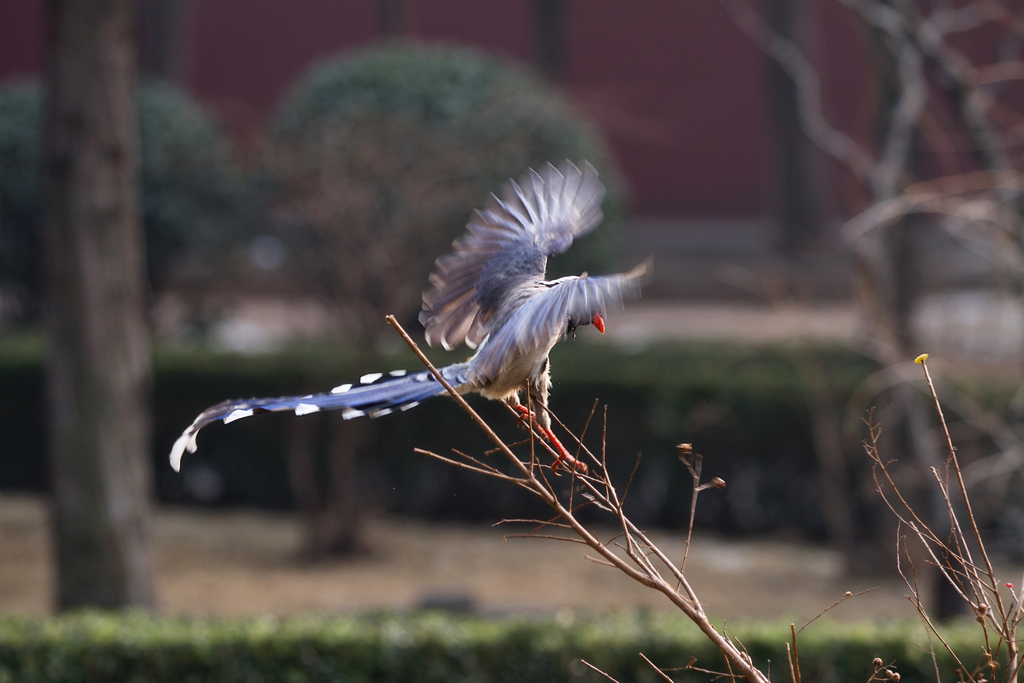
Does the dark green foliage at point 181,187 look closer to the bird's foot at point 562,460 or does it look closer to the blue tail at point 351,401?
the blue tail at point 351,401

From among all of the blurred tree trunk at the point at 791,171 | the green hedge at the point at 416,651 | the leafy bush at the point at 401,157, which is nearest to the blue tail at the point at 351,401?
the green hedge at the point at 416,651

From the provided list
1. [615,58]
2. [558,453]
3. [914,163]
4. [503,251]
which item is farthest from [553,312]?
[615,58]

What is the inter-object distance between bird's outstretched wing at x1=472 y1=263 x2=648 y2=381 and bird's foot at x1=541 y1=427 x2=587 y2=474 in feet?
0.50

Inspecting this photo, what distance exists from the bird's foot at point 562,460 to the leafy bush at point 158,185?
7.77m

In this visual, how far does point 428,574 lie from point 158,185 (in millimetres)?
4556

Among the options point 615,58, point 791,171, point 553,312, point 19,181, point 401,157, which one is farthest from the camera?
point 615,58

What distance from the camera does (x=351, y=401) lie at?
69.1 inches

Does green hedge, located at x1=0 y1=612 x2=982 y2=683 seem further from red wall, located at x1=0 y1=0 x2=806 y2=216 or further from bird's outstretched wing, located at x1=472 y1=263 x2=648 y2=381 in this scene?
red wall, located at x1=0 y1=0 x2=806 y2=216

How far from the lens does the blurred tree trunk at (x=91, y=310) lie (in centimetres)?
500

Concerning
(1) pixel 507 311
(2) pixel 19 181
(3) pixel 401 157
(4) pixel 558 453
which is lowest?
(2) pixel 19 181

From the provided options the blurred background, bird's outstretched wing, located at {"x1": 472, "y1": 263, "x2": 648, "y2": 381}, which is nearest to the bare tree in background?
the blurred background

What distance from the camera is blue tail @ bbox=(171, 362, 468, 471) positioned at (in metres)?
1.59

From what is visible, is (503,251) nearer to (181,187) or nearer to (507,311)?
(507,311)

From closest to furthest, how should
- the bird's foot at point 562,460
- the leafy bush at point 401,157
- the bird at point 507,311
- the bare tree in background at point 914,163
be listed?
1. the bird's foot at point 562,460
2. the bird at point 507,311
3. the bare tree in background at point 914,163
4. the leafy bush at point 401,157
